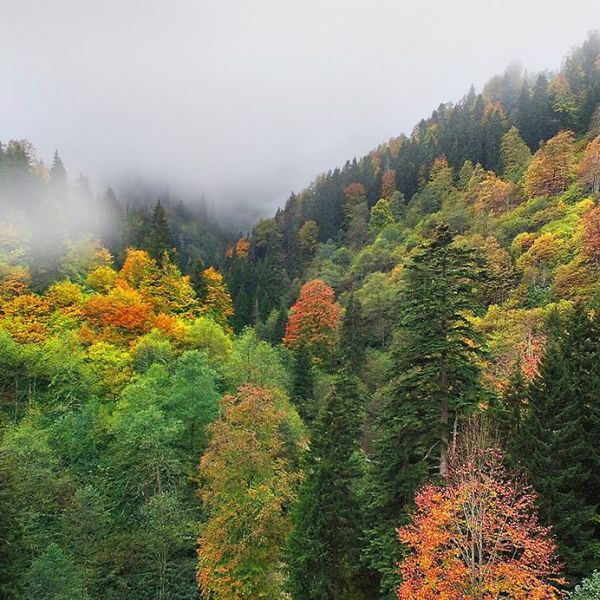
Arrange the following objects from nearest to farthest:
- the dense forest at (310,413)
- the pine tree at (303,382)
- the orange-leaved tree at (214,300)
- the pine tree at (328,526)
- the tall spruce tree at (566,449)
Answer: the tall spruce tree at (566,449)
the dense forest at (310,413)
the pine tree at (328,526)
the pine tree at (303,382)
the orange-leaved tree at (214,300)

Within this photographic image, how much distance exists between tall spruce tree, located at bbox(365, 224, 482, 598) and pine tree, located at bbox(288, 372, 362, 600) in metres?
2.29

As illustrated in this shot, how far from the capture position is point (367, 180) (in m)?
114

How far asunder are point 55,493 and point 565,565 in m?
26.0

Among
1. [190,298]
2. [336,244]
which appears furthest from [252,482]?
[336,244]

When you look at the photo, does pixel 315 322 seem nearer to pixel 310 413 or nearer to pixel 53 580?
pixel 310 413

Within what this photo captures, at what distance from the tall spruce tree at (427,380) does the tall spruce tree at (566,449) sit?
9.49 feet

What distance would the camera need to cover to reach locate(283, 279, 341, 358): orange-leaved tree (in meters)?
54.3

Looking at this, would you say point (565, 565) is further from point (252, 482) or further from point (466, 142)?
point (466, 142)

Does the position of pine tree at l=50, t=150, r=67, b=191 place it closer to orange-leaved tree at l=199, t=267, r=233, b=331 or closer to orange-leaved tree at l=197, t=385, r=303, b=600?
orange-leaved tree at l=199, t=267, r=233, b=331

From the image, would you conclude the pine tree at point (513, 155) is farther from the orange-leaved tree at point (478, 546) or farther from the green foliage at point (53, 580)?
the green foliage at point (53, 580)

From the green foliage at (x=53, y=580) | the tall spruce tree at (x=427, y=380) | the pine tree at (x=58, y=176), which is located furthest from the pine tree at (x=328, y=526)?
the pine tree at (x=58, y=176)

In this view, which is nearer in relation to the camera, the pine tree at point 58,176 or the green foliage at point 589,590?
the green foliage at point 589,590

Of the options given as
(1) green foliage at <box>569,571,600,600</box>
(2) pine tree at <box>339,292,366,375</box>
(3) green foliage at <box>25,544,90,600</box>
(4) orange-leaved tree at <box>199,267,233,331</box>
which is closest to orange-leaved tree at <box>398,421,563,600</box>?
Answer: (1) green foliage at <box>569,571,600,600</box>

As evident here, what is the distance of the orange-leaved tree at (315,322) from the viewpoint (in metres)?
54.3
